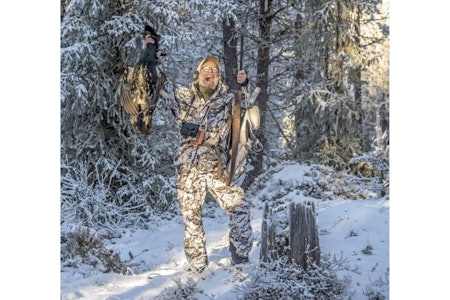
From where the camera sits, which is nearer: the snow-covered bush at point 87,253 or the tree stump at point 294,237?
the tree stump at point 294,237

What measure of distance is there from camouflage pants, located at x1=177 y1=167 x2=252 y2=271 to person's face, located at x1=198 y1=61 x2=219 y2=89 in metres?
0.77

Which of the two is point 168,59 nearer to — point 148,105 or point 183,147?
point 148,105

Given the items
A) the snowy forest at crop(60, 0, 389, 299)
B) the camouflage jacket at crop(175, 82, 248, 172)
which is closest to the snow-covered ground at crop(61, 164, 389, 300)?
the snowy forest at crop(60, 0, 389, 299)

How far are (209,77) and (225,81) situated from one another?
0.49 feet

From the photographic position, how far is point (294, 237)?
475cm

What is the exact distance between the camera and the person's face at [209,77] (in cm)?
510

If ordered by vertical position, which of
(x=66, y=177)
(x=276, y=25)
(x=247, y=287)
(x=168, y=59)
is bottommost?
(x=247, y=287)

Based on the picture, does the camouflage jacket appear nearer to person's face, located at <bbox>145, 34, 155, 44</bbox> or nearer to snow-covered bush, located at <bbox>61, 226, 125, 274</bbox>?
person's face, located at <bbox>145, 34, 155, 44</bbox>

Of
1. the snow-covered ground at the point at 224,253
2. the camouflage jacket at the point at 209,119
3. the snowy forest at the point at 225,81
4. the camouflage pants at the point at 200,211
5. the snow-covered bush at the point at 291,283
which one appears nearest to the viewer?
the snow-covered bush at the point at 291,283

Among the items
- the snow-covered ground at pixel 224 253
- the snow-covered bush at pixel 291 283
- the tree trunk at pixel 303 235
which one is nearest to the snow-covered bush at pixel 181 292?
the snow-covered ground at pixel 224 253

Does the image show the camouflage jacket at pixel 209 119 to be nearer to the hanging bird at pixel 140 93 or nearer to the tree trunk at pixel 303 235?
the hanging bird at pixel 140 93
